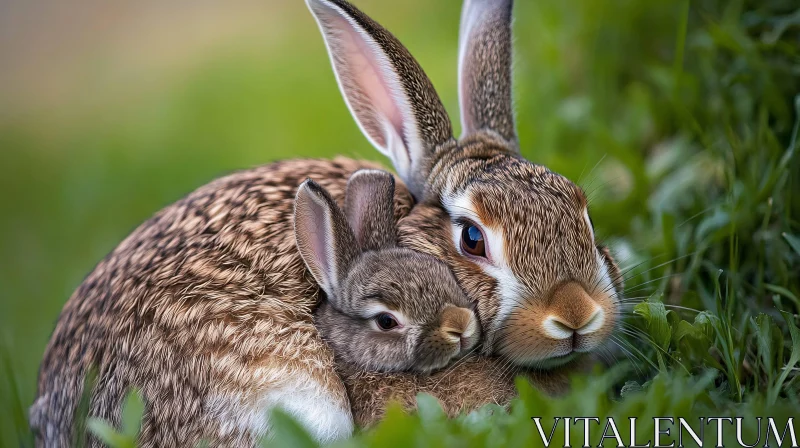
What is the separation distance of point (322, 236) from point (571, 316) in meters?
1.13

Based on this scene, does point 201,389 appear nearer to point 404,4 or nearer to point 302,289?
point 302,289

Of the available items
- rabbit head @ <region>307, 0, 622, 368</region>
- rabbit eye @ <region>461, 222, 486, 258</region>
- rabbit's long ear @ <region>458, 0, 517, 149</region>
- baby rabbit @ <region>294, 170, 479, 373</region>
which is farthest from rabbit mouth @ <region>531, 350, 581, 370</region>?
rabbit's long ear @ <region>458, 0, 517, 149</region>

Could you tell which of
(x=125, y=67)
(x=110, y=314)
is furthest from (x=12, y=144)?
(x=110, y=314)

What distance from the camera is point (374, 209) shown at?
403cm

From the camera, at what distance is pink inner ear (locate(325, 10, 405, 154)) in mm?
4387

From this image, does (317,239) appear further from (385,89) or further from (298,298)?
(385,89)

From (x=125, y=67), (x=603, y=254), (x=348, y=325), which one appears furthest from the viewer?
(x=125, y=67)

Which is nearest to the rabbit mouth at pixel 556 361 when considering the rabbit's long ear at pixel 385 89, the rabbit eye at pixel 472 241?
the rabbit eye at pixel 472 241

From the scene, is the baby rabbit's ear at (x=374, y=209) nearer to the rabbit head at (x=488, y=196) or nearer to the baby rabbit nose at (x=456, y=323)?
the rabbit head at (x=488, y=196)

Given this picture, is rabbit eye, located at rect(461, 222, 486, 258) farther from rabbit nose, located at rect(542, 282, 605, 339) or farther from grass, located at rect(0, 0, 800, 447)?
grass, located at rect(0, 0, 800, 447)

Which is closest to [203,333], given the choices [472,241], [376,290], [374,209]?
[376,290]

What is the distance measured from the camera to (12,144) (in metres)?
9.10

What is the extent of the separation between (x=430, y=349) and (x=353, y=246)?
61cm

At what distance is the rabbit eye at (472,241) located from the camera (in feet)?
12.9
